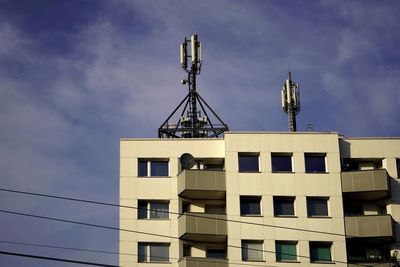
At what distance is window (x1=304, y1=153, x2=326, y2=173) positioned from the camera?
62562 millimetres

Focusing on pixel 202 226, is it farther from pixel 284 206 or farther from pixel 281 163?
pixel 281 163

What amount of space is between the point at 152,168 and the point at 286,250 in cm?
1166

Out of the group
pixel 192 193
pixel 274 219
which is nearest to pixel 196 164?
pixel 192 193

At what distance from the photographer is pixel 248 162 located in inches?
2446

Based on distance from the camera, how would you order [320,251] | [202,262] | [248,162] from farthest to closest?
[248,162]
[320,251]
[202,262]

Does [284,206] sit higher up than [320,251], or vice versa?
[284,206]

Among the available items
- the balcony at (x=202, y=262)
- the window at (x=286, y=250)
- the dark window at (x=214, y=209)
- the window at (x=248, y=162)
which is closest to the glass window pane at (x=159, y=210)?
the dark window at (x=214, y=209)

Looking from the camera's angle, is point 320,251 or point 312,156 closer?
point 320,251

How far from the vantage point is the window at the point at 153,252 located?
59.7 m

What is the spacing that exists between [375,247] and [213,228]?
41.7 ft

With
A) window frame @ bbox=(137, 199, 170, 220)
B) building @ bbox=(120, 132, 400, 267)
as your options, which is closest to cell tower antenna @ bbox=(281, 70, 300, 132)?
building @ bbox=(120, 132, 400, 267)

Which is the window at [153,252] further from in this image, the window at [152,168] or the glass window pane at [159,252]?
the window at [152,168]

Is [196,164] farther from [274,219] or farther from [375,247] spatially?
[375,247]

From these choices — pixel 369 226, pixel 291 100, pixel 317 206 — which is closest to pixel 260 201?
pixel 317 206
